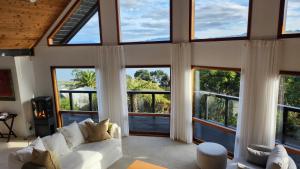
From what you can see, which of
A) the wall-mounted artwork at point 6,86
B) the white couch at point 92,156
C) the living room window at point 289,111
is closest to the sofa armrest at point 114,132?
the white couch at point 92,156

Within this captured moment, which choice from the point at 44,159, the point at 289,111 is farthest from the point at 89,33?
the point at 289,111

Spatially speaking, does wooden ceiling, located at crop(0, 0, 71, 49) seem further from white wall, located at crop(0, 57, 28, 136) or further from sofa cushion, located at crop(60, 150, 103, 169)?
sofa cushion, located at crop(60, 150, 103, 169)

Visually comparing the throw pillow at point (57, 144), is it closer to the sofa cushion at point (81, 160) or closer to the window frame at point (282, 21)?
the sofa cushion at point (81, 160)

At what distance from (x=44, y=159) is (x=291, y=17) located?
15.1 feet

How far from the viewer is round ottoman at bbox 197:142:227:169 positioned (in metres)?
4.23

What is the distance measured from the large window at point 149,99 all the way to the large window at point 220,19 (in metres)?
1.30

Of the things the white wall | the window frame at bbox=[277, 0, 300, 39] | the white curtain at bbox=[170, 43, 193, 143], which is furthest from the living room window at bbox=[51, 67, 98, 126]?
the window frame at bbox=[277, 0, 300, 39]

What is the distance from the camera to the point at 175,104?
220 inches

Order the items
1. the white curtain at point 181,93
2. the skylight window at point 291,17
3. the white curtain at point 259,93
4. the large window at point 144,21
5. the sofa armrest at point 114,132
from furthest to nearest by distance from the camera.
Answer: the large window at point 144,21, the white curtain at point 181,93, the sofa armrest at point 114,132, the white curtain at point 259,93, the skylight window at point 291,17

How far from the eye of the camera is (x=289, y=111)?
160 inches

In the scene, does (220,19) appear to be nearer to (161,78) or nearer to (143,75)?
(161,78)

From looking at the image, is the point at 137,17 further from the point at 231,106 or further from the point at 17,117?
the point at 17,117

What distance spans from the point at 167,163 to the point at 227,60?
2.47 metres

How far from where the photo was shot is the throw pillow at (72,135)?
14.8ft
